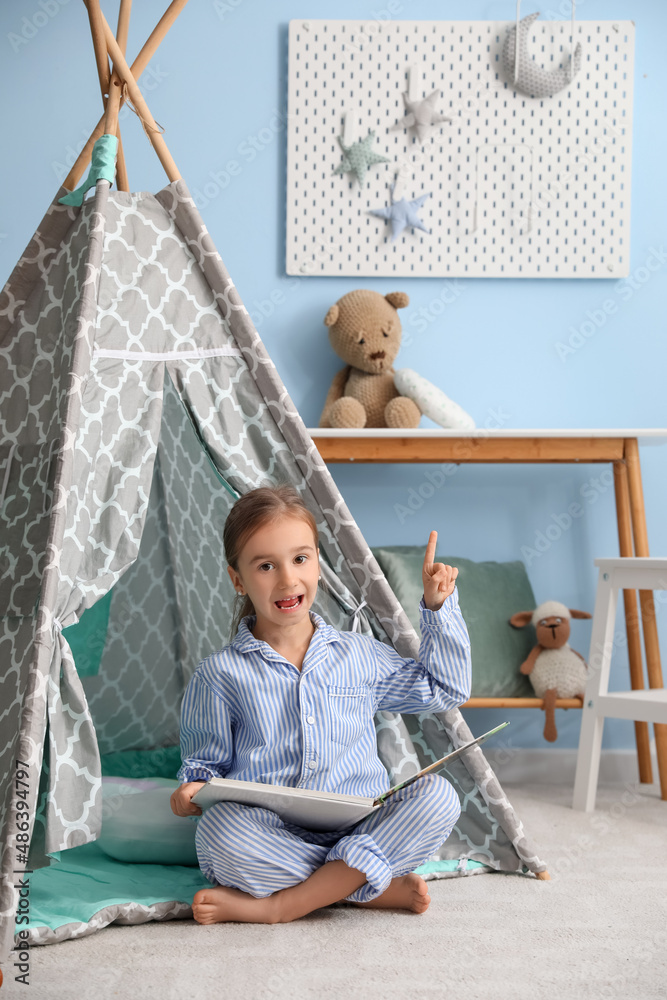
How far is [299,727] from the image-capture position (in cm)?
147

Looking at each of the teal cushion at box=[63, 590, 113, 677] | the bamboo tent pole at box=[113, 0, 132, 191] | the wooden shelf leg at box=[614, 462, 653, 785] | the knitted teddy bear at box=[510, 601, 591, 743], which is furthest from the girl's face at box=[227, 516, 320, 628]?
the wooden shelf leg at box=[614, 462, 653, 785]

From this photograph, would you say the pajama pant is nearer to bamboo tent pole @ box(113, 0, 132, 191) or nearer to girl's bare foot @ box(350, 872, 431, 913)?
girl's bare foot @ box(350, 872, 431, 913)

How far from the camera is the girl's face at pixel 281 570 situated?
1.48 m

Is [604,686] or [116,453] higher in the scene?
[116,453]

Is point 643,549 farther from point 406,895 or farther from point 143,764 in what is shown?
point 143,764

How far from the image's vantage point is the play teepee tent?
1386 mm

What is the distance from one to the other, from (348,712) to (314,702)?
0.24ft

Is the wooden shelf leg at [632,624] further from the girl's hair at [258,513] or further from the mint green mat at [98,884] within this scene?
the girl's hair at [258,513]

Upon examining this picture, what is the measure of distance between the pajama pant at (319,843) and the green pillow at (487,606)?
3.07 feet

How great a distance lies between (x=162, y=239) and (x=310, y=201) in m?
1.04

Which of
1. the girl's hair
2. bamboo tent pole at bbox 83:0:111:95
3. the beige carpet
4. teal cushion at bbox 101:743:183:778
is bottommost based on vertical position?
the beige carpet

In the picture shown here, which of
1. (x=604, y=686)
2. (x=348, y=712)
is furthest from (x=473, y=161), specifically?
(x=348, y=712)

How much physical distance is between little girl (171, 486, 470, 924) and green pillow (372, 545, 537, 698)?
31.9 inches

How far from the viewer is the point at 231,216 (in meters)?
2.61
